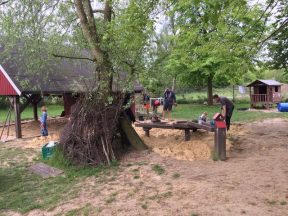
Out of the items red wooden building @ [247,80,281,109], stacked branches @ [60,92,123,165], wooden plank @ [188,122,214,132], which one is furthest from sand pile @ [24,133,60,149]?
red wooden building @ [247,80,281,109]

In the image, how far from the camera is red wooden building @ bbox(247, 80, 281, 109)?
29.1 m

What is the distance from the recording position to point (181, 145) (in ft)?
34.7

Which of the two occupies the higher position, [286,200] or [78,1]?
[78,1]

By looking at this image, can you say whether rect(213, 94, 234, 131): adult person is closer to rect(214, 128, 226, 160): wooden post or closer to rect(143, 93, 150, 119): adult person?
rect(214, 128, 226, 160): wooden post

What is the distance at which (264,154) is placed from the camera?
374 inches

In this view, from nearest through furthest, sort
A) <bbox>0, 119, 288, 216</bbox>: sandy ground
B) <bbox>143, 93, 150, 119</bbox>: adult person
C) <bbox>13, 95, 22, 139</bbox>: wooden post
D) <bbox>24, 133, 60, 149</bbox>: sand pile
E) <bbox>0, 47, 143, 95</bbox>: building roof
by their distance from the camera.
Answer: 1. <bbox>0, 119, 288, 216</bbox>: sandy ground
2. <bbox>24, 133, 60, 149</bbox>: sand pile
3. <bbox>13, 95, 22, 139</bbox>: wooden post
4. <bbox>0, 47, 143, 95</bbox>: building roof
5. <bbox>143, 93, 150, 119</bbox>: adult person

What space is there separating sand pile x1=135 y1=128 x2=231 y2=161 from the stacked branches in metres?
1.45

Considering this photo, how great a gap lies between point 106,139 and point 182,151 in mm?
2061

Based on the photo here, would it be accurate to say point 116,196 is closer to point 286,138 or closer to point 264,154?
point 264,154

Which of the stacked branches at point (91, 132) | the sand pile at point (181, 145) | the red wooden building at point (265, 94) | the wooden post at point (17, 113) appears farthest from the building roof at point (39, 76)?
the red wooden building at point (265, 94)

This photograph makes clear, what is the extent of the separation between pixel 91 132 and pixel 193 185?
3.66 metres

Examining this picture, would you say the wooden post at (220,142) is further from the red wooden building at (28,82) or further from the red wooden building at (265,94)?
the red wooden building at (265,94)

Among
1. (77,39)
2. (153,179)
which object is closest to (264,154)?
(153,179)

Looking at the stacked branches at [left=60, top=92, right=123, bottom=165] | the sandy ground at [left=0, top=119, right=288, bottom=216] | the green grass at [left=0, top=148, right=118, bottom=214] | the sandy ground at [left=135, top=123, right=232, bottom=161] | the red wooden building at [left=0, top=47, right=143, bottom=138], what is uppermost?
the red wooden building at [left=0, top=47, right=143, bottom=138]
